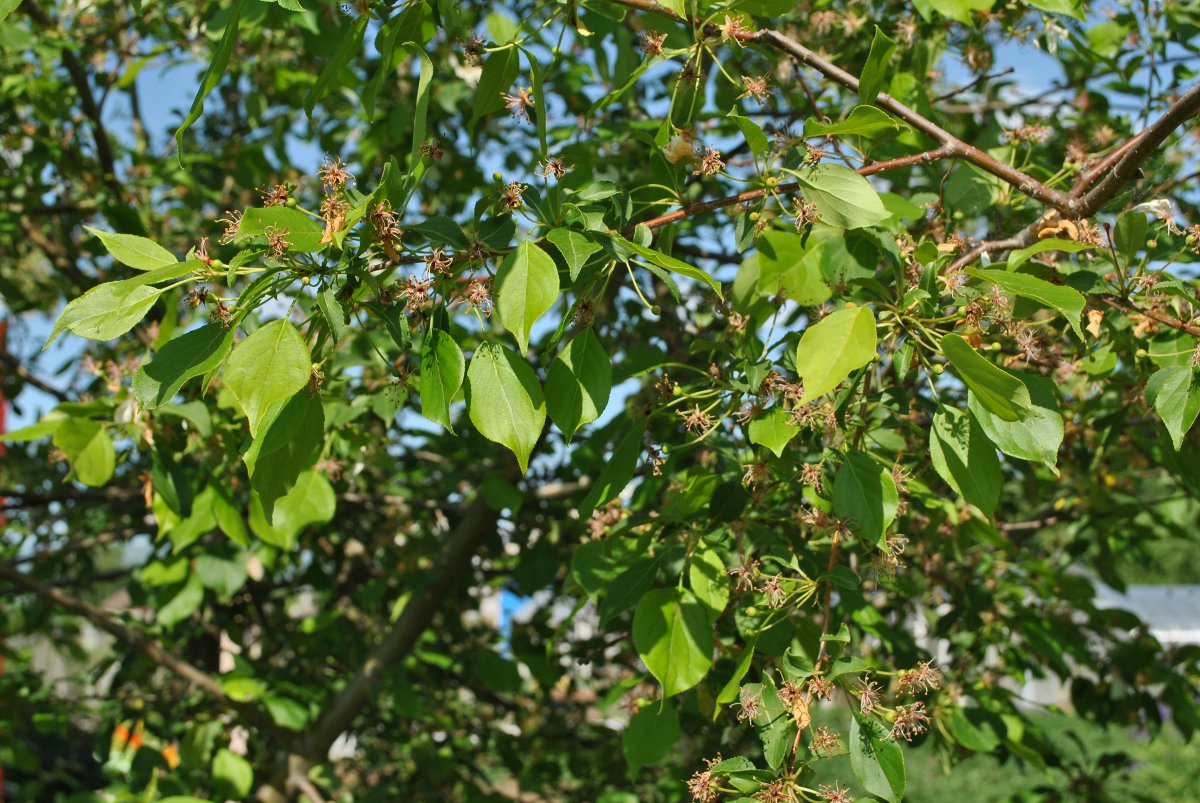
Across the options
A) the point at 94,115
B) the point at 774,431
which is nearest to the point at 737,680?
the point at 774,431

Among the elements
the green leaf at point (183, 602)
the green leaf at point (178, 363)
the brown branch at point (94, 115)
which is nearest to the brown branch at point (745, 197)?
the green leaf at point (178, 363)

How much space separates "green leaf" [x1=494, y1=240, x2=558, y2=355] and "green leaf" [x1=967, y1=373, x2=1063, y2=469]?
48 centimetres

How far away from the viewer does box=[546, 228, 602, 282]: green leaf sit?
1059 mm

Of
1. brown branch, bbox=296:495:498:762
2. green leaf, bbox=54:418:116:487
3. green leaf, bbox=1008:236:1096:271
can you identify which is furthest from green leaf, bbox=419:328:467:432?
brown branch, bbox=296:495:498:762

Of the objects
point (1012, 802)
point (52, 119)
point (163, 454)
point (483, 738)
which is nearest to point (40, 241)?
point (52, 119)

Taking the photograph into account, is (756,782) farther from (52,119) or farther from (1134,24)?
(52,119)

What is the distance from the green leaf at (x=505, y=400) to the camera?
1118 millimetres

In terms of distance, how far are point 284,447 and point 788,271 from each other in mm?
734

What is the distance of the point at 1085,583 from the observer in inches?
89.4

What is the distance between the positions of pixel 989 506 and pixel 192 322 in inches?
85.5

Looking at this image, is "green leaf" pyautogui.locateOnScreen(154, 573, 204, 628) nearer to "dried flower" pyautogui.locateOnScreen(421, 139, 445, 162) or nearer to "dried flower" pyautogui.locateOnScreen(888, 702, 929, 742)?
"dried flower" pyautogui.locateOnScreen(421, 139, 445, 162)

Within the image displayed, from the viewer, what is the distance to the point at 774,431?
4.04 ft

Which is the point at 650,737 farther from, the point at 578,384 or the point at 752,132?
the point at 752,132

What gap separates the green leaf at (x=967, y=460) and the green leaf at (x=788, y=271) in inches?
12.3
